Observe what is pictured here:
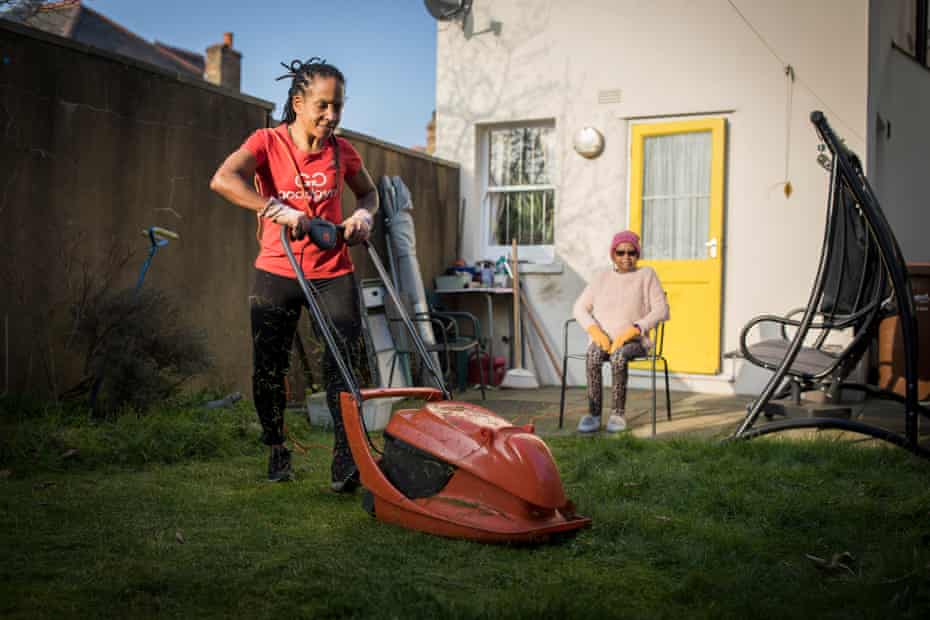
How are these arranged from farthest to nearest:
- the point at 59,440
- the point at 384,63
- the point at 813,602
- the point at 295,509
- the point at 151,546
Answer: the point at 384,63 < the point at 59,440 < the point at 295,509 < the point at 151,546 < the point at 813,602

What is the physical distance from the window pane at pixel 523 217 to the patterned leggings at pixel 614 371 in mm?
3142

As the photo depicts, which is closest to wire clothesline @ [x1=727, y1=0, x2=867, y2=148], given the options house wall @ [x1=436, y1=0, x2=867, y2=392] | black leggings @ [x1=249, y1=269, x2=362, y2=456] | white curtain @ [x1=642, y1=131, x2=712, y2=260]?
house wall @ [x1=436, y1=0, x2=867, y2=392]

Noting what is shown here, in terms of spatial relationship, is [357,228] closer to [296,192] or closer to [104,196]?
[296,192]

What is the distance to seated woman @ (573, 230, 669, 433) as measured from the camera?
5.45m

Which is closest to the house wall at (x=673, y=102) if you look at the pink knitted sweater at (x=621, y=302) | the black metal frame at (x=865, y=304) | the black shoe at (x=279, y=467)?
the pink knitted sweater at (x=621, y=302)

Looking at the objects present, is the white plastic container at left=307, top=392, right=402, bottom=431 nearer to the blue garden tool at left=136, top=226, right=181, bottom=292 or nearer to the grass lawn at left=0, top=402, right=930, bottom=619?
the grass lawn at left=0, top=402, right=930, bottom=619

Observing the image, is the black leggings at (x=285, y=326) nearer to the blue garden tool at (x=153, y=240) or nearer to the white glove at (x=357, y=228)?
the white glove at (x=357, y=228)

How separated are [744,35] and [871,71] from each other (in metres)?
1.03

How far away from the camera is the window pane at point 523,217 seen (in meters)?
8.56

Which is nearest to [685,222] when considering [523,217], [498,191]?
[523,217]

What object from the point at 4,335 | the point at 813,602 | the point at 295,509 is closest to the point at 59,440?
the point at 4,335

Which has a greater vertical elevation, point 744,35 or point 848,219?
point 744,35

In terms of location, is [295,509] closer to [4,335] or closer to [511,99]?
[4,335]

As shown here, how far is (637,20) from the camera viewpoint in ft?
25.9
